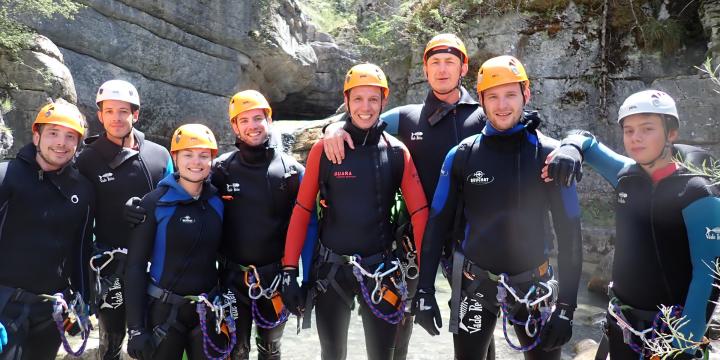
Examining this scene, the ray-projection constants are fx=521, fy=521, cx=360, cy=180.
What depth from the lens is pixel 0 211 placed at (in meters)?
3.58

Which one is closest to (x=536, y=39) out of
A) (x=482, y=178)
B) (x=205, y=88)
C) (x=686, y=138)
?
(x=686, y=138)

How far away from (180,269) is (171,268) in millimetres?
63

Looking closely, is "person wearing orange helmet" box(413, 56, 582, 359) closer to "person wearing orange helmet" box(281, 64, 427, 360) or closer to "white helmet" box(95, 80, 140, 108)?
"person wearing orange helmet" box(281, 64, 427, 360)

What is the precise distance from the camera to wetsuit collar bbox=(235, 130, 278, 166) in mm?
4238

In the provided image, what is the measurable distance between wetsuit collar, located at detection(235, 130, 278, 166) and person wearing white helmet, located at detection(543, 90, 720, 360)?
2.20 m

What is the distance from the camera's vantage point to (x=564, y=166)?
3201mm

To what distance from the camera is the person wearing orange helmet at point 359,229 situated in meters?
3.97

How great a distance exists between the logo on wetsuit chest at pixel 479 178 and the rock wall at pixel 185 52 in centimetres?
1198

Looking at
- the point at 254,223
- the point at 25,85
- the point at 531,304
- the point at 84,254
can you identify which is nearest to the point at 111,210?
the point at 84,254

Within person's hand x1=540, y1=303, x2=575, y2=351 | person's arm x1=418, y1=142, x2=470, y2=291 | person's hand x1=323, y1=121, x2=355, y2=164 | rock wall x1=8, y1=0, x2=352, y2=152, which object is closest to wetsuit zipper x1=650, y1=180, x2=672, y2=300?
person's hand x1=540, y1=303, x2=575, y2=351

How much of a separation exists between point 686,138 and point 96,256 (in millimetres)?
11418

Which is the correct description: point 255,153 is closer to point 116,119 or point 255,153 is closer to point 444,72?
point 116,119

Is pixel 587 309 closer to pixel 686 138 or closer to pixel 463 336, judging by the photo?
pixel 686 138

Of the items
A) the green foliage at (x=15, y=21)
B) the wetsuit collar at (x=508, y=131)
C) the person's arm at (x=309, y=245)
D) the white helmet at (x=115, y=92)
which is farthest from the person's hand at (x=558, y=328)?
the green foliage at (x=15, y=21)
